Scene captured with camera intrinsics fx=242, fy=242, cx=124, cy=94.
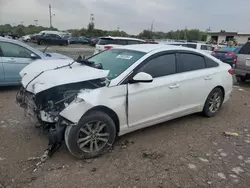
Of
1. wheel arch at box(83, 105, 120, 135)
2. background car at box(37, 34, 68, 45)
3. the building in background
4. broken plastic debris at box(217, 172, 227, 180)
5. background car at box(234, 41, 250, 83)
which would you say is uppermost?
the building in background

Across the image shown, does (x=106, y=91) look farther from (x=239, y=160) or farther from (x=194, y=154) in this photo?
(x=239, y=160)

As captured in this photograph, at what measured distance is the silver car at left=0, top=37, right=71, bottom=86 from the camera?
634 centimetres

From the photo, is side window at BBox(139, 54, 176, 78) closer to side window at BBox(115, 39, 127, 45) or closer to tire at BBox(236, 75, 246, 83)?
tire at BBox(236, 75, 246, 83)

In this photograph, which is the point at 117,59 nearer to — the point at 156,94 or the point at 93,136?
the point at 156,94

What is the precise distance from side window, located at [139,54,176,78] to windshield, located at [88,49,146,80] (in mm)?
218

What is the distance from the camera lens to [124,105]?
3.55 metres

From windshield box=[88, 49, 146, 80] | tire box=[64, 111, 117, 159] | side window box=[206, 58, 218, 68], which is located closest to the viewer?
tire box=[64, 111, 117, 159]

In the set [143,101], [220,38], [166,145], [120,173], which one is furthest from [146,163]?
[220,38]

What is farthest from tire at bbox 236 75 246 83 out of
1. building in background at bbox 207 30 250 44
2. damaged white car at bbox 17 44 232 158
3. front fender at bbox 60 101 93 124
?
building in background at bbox 207 30 250 44

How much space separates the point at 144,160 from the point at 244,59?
6.76 m

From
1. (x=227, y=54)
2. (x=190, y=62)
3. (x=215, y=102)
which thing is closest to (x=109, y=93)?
(x=190, y=62)

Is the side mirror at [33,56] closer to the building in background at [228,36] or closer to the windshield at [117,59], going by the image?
the windshield at [117,59]

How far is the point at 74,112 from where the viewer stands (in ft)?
10.0

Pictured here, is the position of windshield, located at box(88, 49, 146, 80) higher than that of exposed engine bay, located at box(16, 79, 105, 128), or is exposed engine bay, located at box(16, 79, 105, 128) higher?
windshield, located at box(88, 49, 146, 80)
